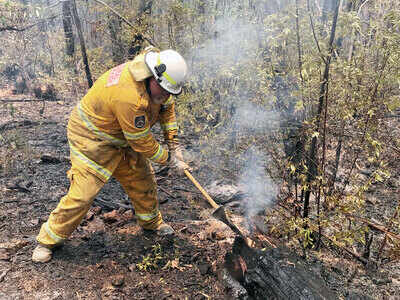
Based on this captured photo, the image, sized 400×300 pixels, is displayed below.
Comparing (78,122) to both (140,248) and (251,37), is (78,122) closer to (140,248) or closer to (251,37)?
(140,248)

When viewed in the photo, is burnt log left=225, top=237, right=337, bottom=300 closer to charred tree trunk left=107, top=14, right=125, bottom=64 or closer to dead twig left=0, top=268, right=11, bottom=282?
dead twig left=0, top=268, right=11, bottom=282

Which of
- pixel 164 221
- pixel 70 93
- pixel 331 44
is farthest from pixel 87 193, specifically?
pixel 70 93

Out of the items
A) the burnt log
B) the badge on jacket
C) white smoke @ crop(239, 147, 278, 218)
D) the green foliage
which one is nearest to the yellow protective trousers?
the badge on jacket

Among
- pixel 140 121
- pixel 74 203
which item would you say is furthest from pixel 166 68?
pixel 74 203

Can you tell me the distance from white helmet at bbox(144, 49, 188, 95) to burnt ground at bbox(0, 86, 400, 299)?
186 cm

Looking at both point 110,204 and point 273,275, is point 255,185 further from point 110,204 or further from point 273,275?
point 110,204

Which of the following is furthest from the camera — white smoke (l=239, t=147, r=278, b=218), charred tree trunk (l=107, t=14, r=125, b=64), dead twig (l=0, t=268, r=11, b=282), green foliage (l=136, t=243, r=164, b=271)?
charred tree trunk (l=107, t=14, r=125, b=64)

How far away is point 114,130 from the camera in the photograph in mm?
3152

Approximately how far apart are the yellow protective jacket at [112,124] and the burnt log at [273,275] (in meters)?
1.32

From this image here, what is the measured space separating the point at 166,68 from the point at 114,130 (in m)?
0.88

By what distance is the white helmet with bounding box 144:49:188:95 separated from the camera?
9.32 ft

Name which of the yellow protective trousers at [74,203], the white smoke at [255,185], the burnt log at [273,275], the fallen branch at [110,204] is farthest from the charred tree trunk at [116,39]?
the burnt log at [273,275]

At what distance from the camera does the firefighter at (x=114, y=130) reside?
9.36ft

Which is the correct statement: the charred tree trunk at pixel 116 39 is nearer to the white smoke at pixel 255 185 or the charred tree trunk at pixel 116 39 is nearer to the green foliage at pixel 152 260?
the white smoke at pixel 255 185
